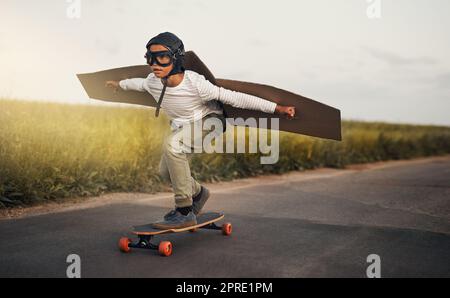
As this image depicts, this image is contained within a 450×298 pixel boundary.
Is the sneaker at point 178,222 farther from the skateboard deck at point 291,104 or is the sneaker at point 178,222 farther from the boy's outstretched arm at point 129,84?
the boy's outstretched arm at point 129,84

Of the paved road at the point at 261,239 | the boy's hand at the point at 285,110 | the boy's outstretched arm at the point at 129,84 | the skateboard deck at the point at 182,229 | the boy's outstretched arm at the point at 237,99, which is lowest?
the paved road at the point at 261,239

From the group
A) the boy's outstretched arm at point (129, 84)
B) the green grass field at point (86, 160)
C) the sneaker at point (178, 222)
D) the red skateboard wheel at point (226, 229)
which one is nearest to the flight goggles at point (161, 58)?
the boy's outstretched arm at point (129, 84)

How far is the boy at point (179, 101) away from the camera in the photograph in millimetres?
5297

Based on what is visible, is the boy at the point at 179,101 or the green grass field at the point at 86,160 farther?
the green grass field at the point at 86,160

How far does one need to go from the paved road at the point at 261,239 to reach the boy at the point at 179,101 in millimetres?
520

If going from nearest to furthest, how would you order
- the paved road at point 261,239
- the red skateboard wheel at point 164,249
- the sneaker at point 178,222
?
the paved road at point 261,239, the red skateboard wheel at point 164,249, the sneaker at point 178,222

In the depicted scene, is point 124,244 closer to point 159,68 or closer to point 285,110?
point 159,68

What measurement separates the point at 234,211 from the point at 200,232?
155cm

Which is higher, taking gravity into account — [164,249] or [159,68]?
[159,68]

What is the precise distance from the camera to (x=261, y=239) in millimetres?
6102

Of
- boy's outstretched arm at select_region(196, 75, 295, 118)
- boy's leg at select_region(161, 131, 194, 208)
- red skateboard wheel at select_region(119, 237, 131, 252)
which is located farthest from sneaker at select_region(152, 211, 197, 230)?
boy's outstretched arm at select_region(196, 75, 295, 118)

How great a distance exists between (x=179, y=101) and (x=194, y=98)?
16 cm

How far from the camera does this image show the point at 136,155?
33.9 feet

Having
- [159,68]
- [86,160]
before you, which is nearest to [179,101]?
[159,68]
